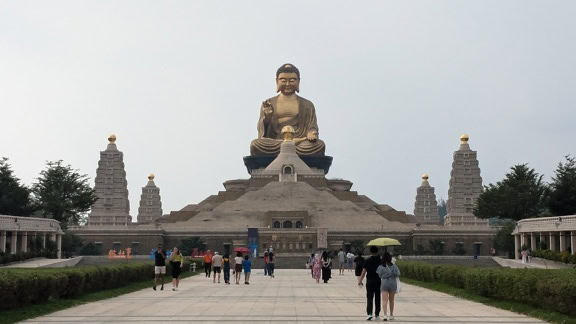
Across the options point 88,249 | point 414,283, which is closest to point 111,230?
point 88,249

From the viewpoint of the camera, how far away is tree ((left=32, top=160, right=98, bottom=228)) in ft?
171

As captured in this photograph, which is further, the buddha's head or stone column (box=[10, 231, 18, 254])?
the buddha's head

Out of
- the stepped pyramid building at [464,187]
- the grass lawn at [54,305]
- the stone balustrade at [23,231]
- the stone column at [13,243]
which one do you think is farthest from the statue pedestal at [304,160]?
the grass lawn at [54,305]

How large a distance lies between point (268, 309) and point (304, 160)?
210ft

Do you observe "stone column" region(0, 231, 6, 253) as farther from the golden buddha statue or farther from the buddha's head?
the buddha's head

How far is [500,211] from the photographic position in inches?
2067

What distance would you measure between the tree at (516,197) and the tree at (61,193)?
84.1 feet

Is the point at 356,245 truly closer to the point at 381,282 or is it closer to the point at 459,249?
the point at 459,249

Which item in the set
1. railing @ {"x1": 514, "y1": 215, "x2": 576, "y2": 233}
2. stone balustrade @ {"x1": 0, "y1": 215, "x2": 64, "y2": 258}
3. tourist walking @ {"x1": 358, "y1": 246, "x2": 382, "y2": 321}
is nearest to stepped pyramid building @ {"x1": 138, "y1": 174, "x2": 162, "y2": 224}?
stone balustrade @ {"x1": 0, "y1": 215, "x2": 64, "y2": 258}

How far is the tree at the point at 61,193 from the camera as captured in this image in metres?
52.2

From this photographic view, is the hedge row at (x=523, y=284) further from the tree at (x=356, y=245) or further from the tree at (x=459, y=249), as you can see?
the tree at (x=459, y=249)

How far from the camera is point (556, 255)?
1359 inches

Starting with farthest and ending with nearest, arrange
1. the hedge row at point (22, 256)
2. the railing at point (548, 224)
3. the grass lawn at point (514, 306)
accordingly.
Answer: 1. the railing at point (548, 224)
2. the hedge row at point (22, 256)
3. the grass lawn at point (514, 306)

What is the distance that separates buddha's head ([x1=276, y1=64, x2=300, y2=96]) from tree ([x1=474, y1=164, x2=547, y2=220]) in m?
32.1
